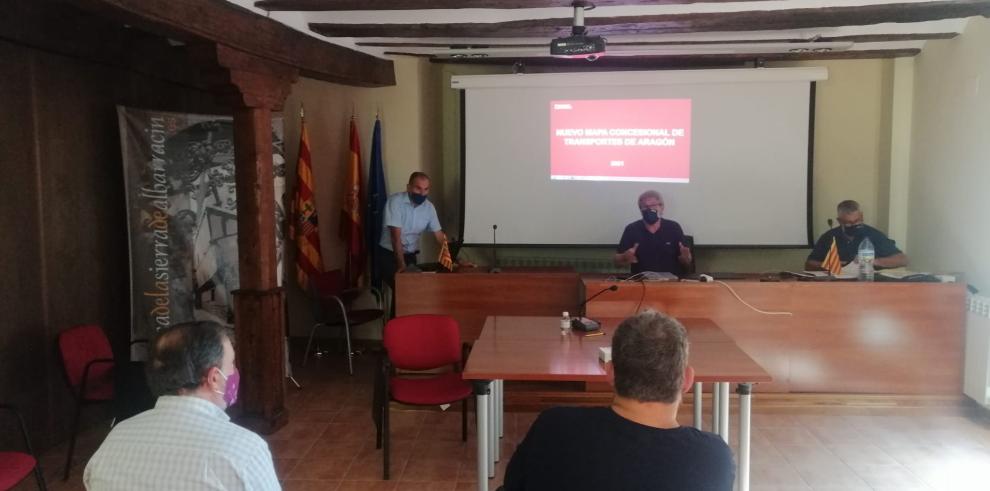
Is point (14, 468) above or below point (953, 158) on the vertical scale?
below

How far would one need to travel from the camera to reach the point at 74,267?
4281mm

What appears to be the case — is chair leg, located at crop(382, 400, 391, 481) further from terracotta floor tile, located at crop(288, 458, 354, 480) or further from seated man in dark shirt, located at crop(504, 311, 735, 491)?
seated man in dark shirt, located at crop(504, 311, 735, 491)

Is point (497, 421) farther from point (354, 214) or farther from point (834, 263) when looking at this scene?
point (354, 214)

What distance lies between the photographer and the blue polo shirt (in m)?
5.89

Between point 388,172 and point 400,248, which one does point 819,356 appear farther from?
point 388,172

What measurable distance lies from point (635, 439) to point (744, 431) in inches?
69.5

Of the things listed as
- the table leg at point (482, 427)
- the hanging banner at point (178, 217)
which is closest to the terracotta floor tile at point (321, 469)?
the table leg at point (482, 427)

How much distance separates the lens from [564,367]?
3.08 metres

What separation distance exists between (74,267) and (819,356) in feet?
15.8

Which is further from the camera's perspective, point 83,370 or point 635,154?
point 635,154

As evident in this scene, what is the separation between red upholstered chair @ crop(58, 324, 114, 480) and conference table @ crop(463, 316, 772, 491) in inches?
82.2

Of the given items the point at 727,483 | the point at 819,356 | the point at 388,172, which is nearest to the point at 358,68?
the point at 388,172

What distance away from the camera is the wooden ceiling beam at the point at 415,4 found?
417cm

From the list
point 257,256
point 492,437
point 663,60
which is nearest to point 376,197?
point 257,256
